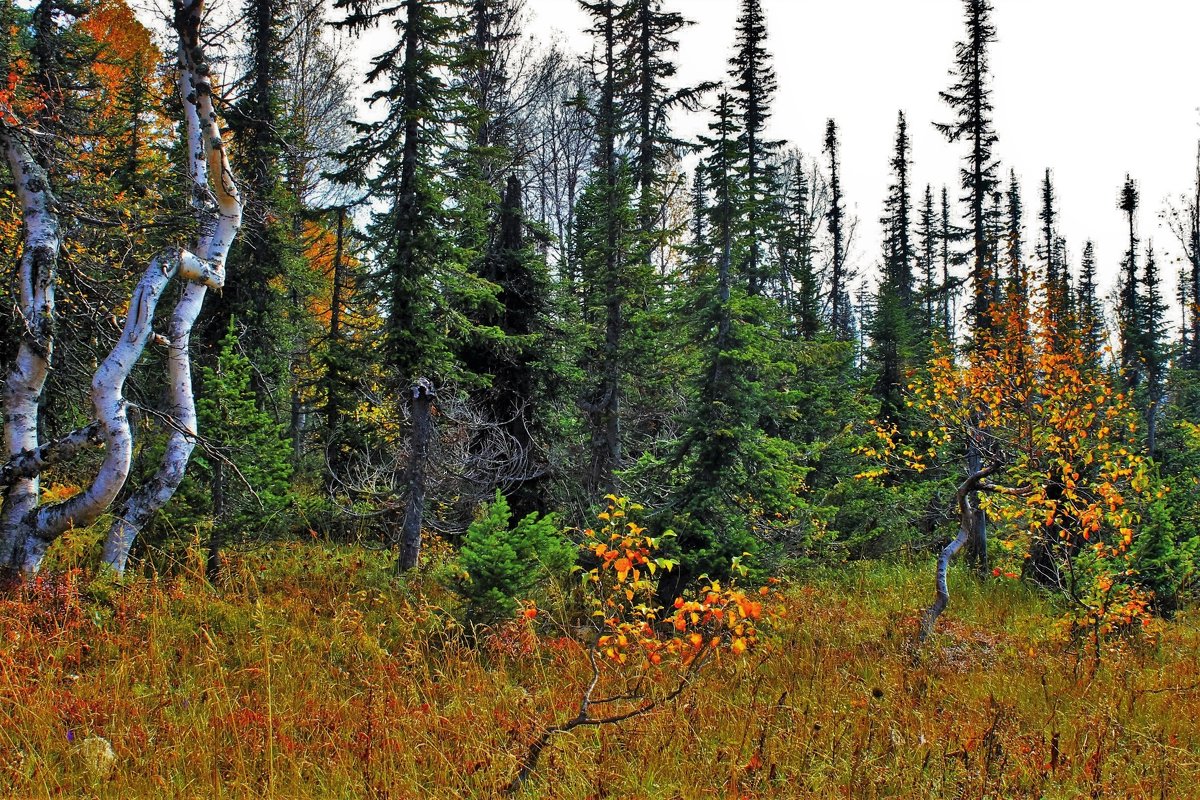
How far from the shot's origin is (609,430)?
1370 cm

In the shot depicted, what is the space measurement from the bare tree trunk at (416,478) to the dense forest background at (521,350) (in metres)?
0.06

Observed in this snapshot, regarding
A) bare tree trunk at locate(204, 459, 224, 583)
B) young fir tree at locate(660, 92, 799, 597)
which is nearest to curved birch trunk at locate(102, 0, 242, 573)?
bare tree trunk at locate(204, 459, 224, 583)

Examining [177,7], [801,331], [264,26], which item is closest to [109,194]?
[177,7]

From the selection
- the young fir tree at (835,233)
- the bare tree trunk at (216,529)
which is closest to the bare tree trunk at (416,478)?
the bare tree trunk at (216,529)

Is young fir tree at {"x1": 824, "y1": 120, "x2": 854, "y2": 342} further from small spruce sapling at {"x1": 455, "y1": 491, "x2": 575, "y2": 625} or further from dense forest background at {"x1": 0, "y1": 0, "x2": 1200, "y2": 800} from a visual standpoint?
small spruce sapling at {"x1": 455, "y1": 491, "x2": 575, "y2": 625}

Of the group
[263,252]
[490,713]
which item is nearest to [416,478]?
[490,713]

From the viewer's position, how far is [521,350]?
12195 millimetres

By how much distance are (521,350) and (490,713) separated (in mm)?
8721

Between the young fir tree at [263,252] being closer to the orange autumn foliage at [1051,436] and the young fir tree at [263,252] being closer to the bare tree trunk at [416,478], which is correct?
the bare tree trunk at [416,478]

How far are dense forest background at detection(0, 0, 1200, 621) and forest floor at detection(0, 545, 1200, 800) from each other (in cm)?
125

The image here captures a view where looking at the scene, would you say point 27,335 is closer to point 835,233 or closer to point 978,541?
point 978,541

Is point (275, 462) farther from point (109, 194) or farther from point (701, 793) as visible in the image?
point (701, 793)

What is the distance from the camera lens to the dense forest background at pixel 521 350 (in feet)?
23.5

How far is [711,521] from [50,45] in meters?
16.5
